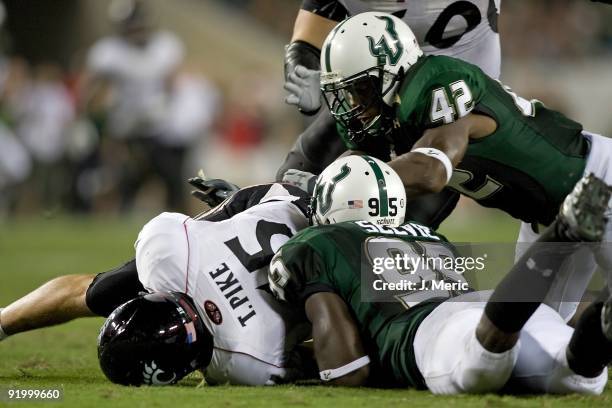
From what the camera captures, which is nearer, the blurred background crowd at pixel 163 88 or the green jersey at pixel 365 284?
the green jersey at pixel 365 284

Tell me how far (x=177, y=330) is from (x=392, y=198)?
35.7 inches

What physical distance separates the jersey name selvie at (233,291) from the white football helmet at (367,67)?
957 millimetres

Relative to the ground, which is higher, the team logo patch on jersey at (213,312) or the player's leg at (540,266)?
the player's leg at (540,266)

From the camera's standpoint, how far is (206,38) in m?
18.0

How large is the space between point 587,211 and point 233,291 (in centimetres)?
138

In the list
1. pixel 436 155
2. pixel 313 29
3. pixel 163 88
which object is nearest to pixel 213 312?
pixel 436 155

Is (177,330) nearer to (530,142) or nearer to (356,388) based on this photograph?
(356,388)

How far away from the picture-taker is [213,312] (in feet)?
13.7

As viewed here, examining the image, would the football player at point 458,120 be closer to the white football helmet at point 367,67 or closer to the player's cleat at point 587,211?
the white football helmet at point 367,67

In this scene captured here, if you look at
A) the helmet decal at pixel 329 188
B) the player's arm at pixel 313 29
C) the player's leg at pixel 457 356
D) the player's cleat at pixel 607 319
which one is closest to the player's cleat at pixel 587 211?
the player's cleat at pixel 607 319

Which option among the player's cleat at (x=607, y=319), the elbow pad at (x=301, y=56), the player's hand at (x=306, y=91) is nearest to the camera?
the player's cleat at (x=607, y=319)

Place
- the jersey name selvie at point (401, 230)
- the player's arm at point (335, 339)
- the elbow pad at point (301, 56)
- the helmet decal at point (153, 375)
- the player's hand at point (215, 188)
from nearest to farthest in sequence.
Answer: the player's arm at point (335, 339), the helmet decal at point (153, 375), the jersey name selvie at point (401, 230), the player's hand at point (215, 188), the elbow pad at point (301, 56)

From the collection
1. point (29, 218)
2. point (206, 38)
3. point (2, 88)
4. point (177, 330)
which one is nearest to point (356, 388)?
point (177, 330)

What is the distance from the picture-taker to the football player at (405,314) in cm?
374
